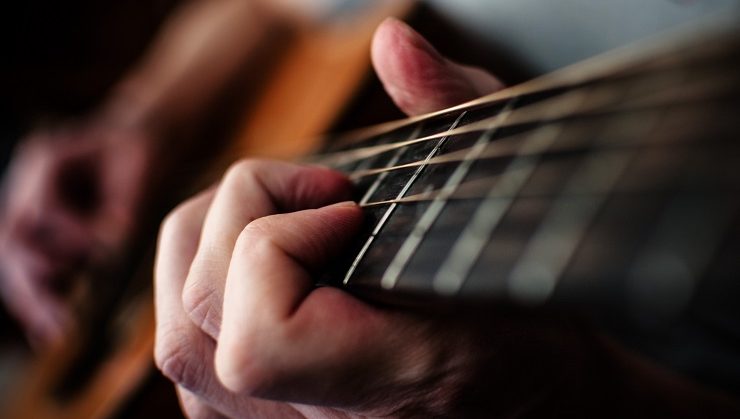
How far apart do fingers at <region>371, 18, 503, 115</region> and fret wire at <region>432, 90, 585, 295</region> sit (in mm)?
108

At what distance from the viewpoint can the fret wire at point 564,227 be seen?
0.20 m

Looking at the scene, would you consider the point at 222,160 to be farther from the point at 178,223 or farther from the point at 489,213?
the point at 489,213

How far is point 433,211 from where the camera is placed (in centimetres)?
28

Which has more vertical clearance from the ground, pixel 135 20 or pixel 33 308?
pixel 135 20

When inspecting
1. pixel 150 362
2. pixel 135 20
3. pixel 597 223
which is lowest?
pixel 150 362

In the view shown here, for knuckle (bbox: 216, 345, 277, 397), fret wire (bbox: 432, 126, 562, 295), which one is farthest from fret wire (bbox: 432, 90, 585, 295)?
knuckle (bbox: 216, 345, 277, 397)

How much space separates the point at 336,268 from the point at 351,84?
42 cm

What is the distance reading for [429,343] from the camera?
1.06ft

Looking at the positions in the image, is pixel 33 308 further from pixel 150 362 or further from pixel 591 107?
pixel 591 107

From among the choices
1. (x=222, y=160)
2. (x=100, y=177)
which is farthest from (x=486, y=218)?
(x=100, y=177)

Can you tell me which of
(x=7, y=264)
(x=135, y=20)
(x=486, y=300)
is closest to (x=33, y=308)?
(x=7, y=264)

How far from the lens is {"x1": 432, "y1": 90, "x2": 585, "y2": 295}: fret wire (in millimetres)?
237

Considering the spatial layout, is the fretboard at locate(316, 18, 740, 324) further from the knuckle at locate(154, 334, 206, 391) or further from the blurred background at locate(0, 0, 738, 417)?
the blurred background at locate(0, 0, 738, 417)

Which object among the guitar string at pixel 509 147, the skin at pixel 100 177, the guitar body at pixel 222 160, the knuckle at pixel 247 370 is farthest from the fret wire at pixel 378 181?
the skin at pixel 100 177
